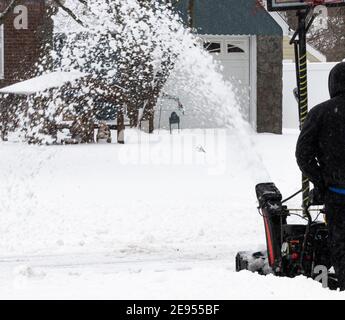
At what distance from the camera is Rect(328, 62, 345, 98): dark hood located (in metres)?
5.37

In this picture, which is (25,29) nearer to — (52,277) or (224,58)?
(224,58)

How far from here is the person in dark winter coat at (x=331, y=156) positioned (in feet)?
17.5

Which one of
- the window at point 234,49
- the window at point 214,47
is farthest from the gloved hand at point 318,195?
the window at point 234,49

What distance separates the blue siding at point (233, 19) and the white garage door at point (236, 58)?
2.71 ft

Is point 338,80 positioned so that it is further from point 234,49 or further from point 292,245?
point 234,49

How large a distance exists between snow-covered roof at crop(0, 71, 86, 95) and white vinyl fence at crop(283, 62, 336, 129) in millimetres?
11562

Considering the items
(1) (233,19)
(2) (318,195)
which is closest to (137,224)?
(2) (318,195)

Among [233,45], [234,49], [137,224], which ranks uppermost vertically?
[233,45]

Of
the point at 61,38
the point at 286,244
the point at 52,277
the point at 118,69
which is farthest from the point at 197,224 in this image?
the point at 61,38

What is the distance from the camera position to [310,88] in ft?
101

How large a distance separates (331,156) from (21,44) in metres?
18.8

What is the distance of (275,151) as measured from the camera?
65.7 feet

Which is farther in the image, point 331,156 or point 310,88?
point 310,88

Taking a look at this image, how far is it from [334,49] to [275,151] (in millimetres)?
29909
